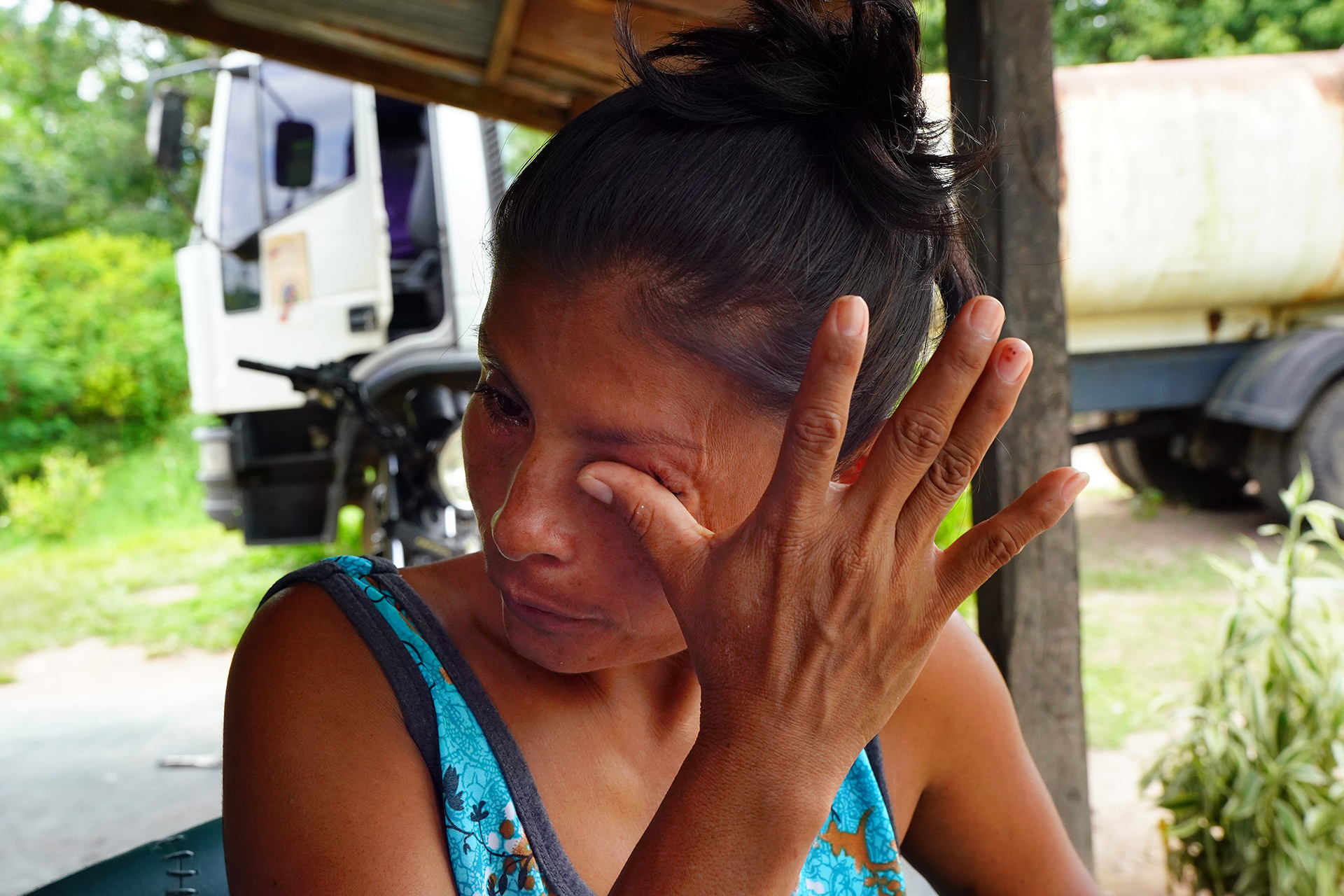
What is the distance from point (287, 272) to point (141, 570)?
4.31 m

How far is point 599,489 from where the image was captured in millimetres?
794

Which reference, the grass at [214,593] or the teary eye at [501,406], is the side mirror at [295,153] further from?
the teary eye at [501,406]

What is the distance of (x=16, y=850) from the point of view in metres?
3.69

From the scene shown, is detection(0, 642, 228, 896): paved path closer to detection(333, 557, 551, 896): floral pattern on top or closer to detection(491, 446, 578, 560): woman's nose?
detection(333, 557, 551, 896): floral pattern on top

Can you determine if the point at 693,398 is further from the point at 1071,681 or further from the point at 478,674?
the point at 1071,681

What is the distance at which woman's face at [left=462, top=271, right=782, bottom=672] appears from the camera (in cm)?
87

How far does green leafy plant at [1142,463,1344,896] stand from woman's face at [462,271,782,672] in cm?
211

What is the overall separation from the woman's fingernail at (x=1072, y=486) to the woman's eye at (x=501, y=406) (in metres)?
0.45

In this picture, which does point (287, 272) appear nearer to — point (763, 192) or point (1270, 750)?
point (1270, 750)

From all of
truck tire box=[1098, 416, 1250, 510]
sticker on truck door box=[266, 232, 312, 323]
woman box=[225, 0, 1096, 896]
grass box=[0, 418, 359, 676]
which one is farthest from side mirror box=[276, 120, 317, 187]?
truck tire box=[1098, 416, 1250, 510]

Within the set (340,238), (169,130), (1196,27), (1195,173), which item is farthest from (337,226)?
(1196,27)

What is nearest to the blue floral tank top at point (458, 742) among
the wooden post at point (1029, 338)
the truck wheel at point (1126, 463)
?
the wooden post at point (1029, 338)

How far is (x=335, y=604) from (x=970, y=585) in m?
0.59

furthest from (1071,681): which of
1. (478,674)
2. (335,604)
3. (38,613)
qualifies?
(38,613)
